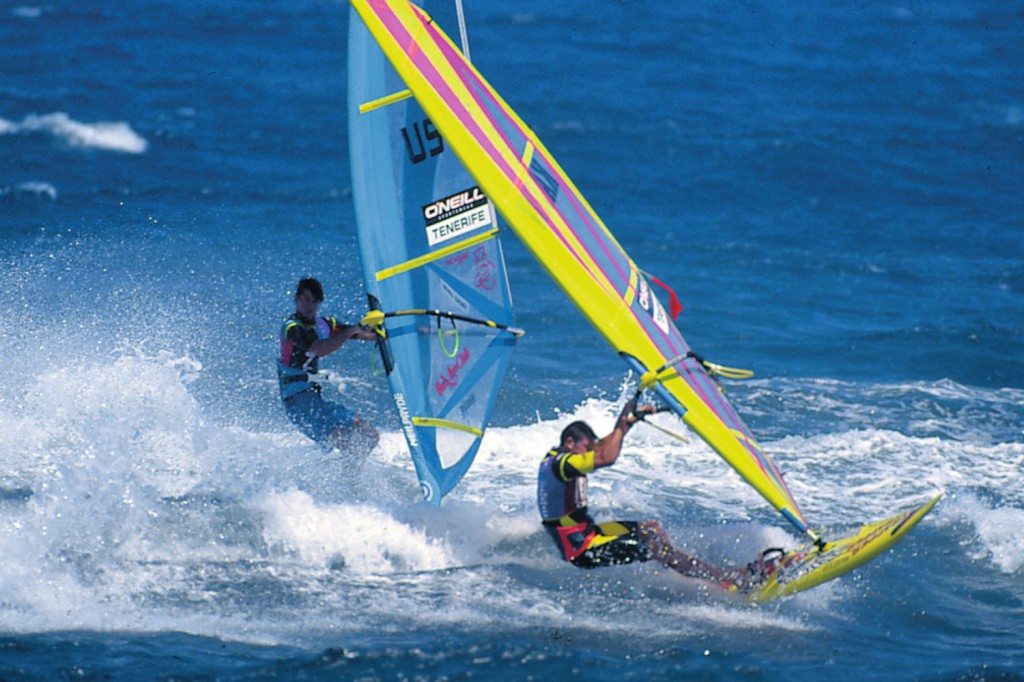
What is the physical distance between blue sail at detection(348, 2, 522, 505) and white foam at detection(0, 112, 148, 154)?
947 centimetres

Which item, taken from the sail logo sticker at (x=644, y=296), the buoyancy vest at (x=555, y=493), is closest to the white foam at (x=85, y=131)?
the sail logo sticker at (x=644, y=296)

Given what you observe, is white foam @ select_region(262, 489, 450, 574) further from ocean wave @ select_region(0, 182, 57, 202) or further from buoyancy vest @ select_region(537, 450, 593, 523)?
ocean wave @ select_region(0, 182, 57, 202)

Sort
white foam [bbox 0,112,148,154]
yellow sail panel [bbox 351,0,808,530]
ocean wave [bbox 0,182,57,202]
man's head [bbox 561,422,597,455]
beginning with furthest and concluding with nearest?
white foam [bbox 0,112,148,154] < ocean wave [bbox 0,182,57,202] < man's head [bbox 561,422,597,455] < yellow sail panel [bbox 351,0,808,530]

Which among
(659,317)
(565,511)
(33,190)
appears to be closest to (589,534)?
(565,511)

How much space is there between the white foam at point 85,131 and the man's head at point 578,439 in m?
11.0

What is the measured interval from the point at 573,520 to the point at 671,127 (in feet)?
37.1

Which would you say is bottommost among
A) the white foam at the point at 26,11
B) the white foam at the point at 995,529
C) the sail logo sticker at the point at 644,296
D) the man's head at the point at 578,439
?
the white foam at the point at 995,529

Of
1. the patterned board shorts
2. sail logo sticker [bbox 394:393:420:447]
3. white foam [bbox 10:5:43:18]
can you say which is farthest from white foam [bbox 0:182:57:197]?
the patterned board shorts

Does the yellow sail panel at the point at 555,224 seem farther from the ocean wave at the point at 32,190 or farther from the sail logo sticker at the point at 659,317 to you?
the ocean wave at the point at 32,190

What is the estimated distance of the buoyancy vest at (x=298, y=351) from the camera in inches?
304

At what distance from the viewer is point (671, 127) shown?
17219 mm

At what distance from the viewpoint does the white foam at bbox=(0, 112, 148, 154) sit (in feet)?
53.4

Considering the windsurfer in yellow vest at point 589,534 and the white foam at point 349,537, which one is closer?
the windsurfer in yellow vest at point 589,534

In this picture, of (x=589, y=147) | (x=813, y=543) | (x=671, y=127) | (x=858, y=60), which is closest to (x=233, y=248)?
(x=589, y=147)
